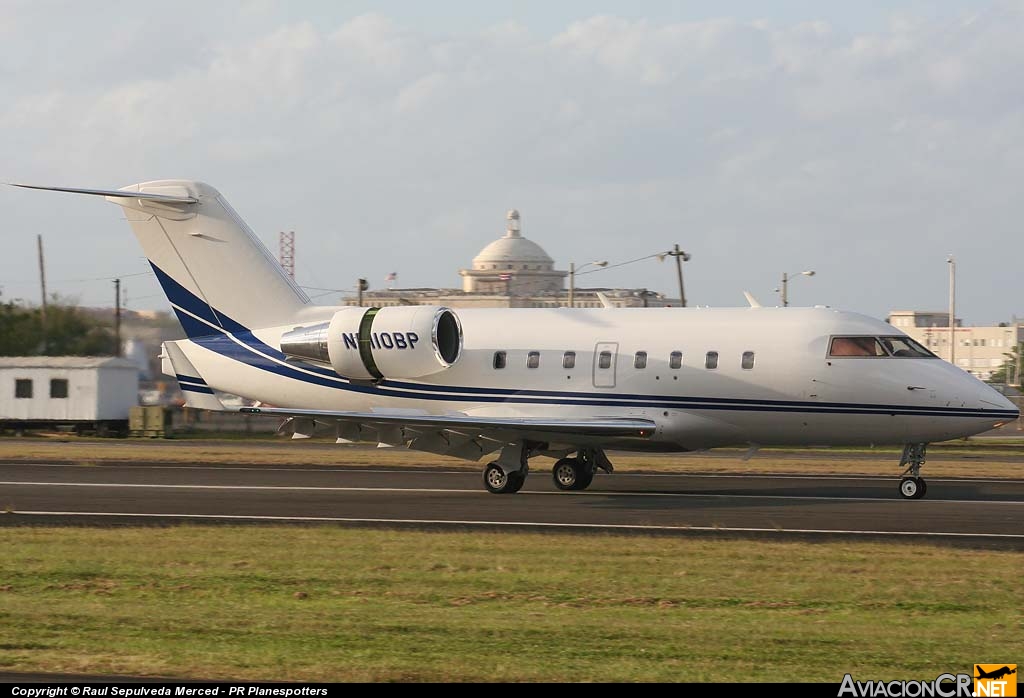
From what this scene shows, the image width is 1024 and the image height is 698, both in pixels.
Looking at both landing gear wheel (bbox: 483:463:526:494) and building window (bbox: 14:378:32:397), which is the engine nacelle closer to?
landing gear wheel (bbox: 483:463:526:494)

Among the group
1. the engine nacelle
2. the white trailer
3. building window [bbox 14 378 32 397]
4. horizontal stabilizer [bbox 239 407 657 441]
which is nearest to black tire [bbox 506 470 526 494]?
horizontal stabilizer [bbox 239 407 657 441]

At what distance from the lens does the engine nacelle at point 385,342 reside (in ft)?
83.0

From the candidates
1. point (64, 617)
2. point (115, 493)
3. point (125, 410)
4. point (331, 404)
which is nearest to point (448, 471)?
point (331, 404)

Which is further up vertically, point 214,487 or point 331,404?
point 331,404

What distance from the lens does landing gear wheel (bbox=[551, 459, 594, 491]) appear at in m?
25.0

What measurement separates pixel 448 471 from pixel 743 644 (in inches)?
760

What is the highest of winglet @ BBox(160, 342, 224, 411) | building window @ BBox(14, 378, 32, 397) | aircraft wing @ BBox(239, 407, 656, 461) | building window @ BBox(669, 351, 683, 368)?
building window @ BBox(669, 351, 683, 368)

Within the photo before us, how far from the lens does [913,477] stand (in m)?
23.0

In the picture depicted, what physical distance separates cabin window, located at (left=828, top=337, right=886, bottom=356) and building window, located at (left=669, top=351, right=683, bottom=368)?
9.14 ft

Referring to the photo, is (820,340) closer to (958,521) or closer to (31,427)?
(958,521)

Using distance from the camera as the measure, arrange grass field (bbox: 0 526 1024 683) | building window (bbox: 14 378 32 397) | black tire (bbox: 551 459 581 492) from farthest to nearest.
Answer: building window (bbox: 14 378 32 397) → black tire (bbox: 551 459 581 492) → grass field (bbox: 0 526 1024 683)

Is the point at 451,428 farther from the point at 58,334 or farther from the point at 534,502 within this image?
the point at 58,334

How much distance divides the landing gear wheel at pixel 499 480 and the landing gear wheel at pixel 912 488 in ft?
23.3

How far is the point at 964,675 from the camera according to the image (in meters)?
9.01
